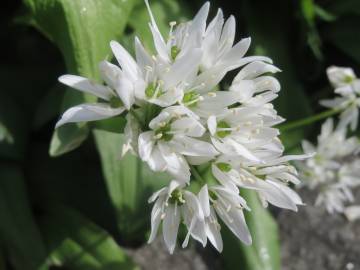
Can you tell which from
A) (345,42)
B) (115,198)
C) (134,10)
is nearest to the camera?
(115,198)

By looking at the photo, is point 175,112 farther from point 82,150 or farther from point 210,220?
point 82,150

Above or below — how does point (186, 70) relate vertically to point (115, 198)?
above

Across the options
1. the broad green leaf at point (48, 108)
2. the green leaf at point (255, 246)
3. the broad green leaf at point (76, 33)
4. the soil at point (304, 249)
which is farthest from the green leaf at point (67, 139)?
the soil at point (304, 249)

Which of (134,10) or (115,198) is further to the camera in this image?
(134,10)

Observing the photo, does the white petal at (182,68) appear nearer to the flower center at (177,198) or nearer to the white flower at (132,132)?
the white flower at (132,132)

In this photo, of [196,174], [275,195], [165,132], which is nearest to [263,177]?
[275,195]

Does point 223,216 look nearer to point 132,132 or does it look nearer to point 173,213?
point 173,213

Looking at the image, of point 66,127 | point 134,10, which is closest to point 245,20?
point 134,10
